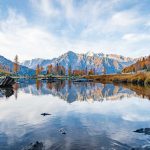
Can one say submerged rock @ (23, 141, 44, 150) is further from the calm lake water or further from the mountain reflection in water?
the mountain reflection in water

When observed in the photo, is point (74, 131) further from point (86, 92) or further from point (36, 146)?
point (86, 92)

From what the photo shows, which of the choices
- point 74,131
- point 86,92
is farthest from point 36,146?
point 86,92

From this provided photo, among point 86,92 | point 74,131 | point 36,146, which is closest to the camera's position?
point 36,146

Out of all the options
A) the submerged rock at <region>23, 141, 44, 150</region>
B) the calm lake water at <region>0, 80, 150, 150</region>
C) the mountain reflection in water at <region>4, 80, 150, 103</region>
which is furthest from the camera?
the mountain reflection in water at <region>4, 80, 150, 103</region>

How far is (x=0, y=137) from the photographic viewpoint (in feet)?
75.4

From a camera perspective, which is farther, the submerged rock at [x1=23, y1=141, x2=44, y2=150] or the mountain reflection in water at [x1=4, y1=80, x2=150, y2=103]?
the mountain reflection in water at [x1=4, y1=80, x2=150, y2=103]

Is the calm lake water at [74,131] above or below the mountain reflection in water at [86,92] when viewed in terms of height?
below

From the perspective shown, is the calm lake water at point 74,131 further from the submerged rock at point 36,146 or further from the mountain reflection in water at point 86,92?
the mountain reflection in water at point 86,92

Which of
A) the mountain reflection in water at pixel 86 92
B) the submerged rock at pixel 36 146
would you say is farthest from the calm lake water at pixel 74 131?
the mountain reflection in water at pixel 86 92

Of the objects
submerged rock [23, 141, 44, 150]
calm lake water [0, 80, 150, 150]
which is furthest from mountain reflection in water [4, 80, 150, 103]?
submerged rock [23, 141, 44, 150]

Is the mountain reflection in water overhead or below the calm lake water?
overhead

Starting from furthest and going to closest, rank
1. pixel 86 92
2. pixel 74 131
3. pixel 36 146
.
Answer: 1. pixel 86 92
2. pixel 74 131
3. pixel 36 146

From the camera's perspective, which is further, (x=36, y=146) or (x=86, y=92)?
(x=86, y=92)

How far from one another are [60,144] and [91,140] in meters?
3.07
